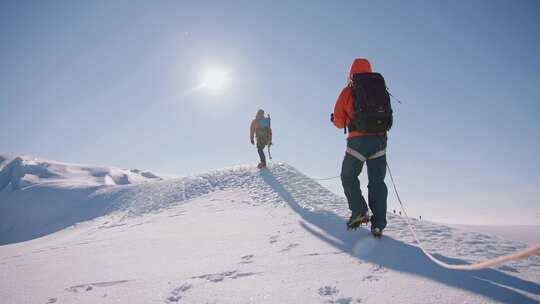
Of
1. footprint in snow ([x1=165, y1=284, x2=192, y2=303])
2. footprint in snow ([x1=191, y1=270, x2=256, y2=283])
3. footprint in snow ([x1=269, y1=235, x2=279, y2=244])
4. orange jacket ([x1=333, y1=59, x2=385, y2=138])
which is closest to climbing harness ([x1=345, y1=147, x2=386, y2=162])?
orange jacket ([x1=333, y1=59, x2=385, y2=138])

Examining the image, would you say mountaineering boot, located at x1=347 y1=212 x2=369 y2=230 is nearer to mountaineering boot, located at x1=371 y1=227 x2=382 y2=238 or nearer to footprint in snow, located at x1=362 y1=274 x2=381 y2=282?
mountaineering boot, located at x1=371 y1=227 x2=382 y2=238

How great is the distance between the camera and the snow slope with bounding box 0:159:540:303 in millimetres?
2391

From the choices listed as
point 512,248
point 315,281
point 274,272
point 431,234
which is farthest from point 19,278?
point 512,248

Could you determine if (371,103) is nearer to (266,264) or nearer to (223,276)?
(266,264)

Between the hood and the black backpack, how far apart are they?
1.08 feet

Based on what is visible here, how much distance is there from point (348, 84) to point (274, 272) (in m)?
2.75

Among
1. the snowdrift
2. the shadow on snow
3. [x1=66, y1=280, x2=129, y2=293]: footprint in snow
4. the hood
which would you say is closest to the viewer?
the shadow on snow

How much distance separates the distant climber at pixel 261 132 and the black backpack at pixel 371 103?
7911 mm

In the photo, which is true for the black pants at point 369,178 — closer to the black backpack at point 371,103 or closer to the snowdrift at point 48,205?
the black backpack at point 371,103

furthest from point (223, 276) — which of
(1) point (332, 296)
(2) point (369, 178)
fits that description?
(2) point (369, 178)

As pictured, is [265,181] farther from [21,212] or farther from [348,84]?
[21,212]

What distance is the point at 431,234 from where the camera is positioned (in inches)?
157

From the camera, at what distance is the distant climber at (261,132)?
38.1 feet

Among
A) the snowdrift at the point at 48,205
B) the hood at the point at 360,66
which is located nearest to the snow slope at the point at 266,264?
the hood at the point at 360,66
